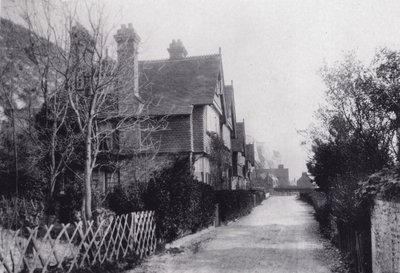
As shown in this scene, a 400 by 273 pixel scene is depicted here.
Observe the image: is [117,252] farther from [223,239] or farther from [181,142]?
[181,142]

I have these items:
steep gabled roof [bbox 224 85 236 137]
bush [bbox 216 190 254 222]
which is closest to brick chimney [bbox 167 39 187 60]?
steep gabled roof [bbox 224 85 236 137]

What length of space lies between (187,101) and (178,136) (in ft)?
8.84

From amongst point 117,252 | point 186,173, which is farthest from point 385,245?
point 186,173

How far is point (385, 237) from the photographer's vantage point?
7004 millimetres

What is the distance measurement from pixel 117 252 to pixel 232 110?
29.2 m

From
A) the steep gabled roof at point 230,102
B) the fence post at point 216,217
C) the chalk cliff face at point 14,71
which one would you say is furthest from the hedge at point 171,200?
the steep gabled roof at point 230,102

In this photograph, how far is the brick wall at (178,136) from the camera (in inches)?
934

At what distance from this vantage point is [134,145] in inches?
873

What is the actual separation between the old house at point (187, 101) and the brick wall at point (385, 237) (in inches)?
548

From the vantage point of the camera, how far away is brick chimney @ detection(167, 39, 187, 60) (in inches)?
1218

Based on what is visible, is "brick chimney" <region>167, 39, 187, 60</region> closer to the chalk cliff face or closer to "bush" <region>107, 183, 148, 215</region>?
the chalk cliff face

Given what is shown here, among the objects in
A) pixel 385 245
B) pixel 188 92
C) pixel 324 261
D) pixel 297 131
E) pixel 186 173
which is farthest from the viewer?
pixel 188 92

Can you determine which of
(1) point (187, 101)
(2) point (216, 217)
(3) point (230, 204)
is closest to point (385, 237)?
(2) point (216, 217)

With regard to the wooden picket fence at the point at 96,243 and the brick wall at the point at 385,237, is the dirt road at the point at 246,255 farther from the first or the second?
the brick wall at the point at 385,237
